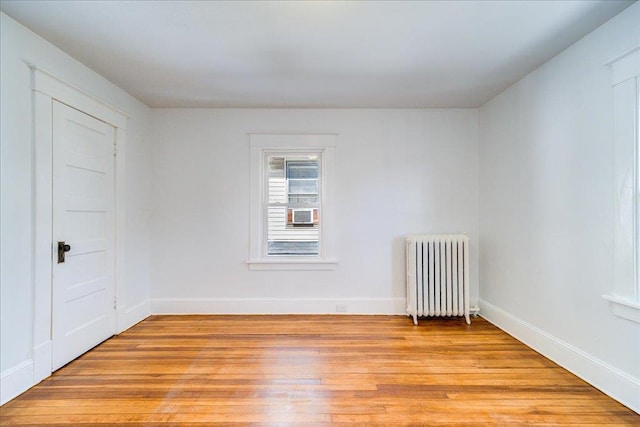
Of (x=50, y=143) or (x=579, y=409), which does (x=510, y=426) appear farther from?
(x=50, y=143)

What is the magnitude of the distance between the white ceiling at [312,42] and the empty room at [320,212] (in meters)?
0.02

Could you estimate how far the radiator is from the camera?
3650 mm

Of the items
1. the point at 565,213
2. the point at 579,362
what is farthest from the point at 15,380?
the point at 565,213

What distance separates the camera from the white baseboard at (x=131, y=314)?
3.35m

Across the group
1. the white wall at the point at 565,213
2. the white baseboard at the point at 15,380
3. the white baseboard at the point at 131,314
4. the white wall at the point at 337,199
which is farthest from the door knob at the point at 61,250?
the white wall at the point at 565,213

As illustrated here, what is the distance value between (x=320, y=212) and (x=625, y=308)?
2.80m

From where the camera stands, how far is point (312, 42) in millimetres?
2402

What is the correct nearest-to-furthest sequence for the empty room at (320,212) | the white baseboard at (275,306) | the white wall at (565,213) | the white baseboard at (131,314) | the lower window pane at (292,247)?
the empty room at (320,212)
the white wall at (565,213)
the white baseboard at (131,314)
the white baseboard at (275,306)
the lower window pane at (292,247)

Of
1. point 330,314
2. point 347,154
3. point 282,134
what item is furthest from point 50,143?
point 330,314

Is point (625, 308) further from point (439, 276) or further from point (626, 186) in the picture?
point (439, 276)

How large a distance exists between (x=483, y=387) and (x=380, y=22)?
2641mm

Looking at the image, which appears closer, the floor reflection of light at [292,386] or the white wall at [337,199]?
the floor reflection of light at [292,386]

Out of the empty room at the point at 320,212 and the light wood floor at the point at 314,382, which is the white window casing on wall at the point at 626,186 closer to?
the empty room at the point at 320,212

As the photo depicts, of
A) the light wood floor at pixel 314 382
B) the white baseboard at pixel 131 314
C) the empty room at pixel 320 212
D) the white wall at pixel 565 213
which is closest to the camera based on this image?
the light wood floor at pixel 314 382
